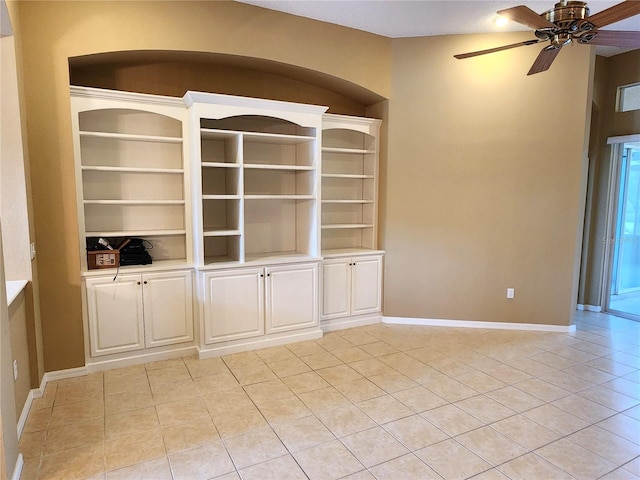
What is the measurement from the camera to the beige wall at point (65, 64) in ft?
10.1

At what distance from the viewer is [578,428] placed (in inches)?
105

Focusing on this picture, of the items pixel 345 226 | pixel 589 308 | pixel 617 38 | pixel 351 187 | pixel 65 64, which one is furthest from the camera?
pixel 589 308

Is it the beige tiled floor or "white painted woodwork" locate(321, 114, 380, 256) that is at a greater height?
"white painted woodwork" locate(321, 114, 380, 256)

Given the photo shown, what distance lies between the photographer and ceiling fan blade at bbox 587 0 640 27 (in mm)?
2156

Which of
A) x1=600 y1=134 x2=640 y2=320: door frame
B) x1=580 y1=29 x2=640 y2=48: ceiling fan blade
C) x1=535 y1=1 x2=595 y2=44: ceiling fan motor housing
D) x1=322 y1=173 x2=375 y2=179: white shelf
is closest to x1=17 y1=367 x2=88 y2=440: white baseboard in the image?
x1=322 y1=173 x2=375 y2=179: white shelf

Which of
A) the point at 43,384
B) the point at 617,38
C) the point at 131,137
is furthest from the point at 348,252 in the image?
the point at 43,384

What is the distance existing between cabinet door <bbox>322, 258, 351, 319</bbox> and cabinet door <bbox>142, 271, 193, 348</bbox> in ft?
4.81

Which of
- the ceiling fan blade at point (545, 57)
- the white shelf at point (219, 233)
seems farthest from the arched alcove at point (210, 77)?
the ceiling fan blade at point (545, 57)

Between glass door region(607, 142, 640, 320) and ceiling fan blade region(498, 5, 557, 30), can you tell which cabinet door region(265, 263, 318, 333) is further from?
glass door region(607, 142, 640, 320)

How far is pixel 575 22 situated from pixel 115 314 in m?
4.01

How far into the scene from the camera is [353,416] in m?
2.79

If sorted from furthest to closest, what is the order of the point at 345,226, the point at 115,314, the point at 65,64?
the point at 345,226, the point at 115,314, the point at 65,64

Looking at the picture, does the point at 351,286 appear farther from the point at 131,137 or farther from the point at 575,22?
the point at 575,22

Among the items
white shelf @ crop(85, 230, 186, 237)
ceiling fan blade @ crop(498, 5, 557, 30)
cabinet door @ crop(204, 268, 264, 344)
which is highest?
ceiling fan blade @ crop(498, 5, 557, 30)
